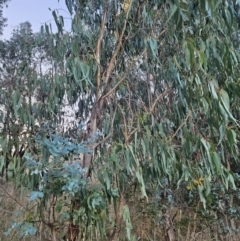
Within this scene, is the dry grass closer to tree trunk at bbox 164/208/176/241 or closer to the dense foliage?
tree trunk at bbox 164/208/176/241

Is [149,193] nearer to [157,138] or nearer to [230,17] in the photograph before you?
[157,138]

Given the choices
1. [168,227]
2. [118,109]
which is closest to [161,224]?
[168,227]

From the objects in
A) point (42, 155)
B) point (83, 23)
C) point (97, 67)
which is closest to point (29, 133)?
point (42, 155)

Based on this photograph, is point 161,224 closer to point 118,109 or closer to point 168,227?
point 168,227

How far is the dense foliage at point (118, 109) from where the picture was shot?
152 centimetres

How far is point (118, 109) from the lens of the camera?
207 centimetres

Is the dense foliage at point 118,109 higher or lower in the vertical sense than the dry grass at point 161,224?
higher

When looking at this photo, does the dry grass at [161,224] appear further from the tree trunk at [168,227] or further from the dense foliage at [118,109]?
the dense foliage at [118,109]

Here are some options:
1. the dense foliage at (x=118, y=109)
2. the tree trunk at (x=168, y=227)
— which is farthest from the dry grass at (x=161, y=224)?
the dense foliage at (x=118, y=109)

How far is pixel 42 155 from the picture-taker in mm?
1456

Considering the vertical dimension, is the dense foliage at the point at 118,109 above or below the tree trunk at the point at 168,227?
above

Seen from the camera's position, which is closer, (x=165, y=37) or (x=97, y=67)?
(x=97, y=67)

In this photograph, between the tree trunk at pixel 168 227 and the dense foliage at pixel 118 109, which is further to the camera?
the tree trunk at pixel 168 227

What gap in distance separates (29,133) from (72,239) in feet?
1.96
